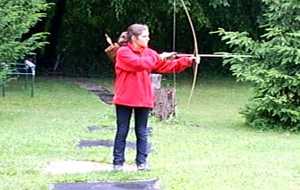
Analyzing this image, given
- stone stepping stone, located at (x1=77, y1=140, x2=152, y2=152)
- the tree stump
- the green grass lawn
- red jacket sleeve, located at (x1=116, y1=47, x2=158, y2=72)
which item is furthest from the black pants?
the tree stump

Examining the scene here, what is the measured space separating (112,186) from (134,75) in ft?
4.03

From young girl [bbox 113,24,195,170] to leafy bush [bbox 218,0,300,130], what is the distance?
4850 mm

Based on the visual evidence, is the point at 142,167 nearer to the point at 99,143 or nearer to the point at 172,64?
the point at 172,64

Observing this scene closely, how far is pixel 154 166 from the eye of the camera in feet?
25.5

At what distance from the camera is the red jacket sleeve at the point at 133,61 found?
7.18 meters

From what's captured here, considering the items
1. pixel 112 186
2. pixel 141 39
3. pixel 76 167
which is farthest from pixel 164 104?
pixel 112 186

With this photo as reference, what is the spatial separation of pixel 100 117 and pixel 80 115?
789mm

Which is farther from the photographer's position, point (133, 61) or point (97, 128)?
point (97, 128)

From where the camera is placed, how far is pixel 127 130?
7449 millimetres

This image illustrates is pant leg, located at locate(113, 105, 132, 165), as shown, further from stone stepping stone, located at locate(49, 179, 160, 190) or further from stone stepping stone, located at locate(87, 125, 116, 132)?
stone stepping stone, located at locate(87, 125, 116, 132)

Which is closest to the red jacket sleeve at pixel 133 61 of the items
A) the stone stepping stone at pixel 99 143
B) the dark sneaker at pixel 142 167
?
the dark sneaker at pixel 142 167

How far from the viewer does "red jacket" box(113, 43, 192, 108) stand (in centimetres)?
721

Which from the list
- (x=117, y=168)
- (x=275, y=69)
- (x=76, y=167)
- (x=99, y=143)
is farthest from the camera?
(x=275, y=69)

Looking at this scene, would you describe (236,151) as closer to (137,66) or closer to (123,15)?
(137,66)
